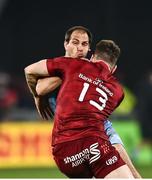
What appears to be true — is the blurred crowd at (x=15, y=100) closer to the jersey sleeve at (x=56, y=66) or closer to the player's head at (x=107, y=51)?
the player's head at (x=107, y=51)

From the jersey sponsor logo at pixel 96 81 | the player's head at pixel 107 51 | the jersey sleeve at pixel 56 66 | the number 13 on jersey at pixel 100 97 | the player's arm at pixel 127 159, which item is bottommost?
the player's arm at pixel 127 159

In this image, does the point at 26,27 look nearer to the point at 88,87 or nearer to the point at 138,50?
the point at 138,50

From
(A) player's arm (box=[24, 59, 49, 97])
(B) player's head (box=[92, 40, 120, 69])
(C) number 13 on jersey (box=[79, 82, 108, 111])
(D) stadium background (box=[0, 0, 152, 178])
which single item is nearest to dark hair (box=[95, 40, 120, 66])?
(B) player's head (box=[92, 40, 120, 69])

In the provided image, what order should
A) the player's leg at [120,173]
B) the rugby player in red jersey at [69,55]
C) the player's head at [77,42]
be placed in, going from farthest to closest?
the player's head at [77,42]
the rugby player in red jersey at [69,55]
the player's leg at [120,173]

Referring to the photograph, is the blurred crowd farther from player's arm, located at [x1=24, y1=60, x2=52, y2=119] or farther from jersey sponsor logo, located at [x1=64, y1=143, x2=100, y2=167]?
jersey sponsor logo, located at [x1=64, y1=143, x2=100, y2=167]

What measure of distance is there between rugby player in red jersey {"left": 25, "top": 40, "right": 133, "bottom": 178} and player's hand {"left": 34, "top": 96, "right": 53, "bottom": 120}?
22 centimetres

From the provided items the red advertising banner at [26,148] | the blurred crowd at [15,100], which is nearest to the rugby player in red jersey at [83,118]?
the red advertising banner at [26,148]

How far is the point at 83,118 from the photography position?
6.11 m

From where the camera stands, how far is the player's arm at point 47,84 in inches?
246

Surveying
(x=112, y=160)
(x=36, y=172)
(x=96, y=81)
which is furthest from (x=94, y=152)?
(x=36, y=172)

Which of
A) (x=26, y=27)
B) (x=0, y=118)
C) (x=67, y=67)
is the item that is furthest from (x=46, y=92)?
(x=26, y=27)

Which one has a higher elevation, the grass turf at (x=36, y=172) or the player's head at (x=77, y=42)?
the player's head at (x=77, y=42)

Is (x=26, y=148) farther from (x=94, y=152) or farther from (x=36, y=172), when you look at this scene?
(x=94, y=152)

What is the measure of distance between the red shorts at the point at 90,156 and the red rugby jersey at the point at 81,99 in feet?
0.16
